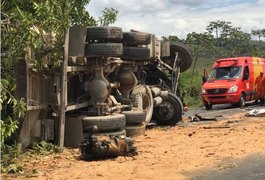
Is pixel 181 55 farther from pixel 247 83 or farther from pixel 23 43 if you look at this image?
pixel 23 43

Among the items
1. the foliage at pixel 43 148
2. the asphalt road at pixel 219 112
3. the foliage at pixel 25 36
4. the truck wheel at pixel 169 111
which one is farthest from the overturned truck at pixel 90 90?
the asphalt road at pixel 219 112

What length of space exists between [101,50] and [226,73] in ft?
45.9

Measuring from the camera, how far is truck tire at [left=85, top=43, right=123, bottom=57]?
35.2 ft

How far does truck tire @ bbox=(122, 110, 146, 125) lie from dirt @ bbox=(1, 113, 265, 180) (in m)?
0.42

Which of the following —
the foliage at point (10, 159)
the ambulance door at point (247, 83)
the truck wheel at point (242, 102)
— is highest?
the ambulance door at point (247, 83)

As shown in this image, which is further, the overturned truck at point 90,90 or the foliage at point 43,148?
the overturned truck at point 90,90

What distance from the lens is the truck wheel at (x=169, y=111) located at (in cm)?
1526

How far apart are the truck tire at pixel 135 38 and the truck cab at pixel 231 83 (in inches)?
423

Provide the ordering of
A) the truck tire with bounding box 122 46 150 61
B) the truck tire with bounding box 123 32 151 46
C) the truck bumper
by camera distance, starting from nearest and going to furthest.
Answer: the truck tire with bounding box 123 32 151 46
the truck tire with bounding box 122 46 150 61
the truck bumper

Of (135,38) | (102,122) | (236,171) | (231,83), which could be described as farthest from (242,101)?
(236,171)

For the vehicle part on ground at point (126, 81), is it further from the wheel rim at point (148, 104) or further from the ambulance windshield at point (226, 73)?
the ambulance windshield at point (226, 73)

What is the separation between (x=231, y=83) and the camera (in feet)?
75.7

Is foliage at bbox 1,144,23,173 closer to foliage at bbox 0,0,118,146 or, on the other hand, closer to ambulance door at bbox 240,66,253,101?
foliage at bbox 0,0,118,146

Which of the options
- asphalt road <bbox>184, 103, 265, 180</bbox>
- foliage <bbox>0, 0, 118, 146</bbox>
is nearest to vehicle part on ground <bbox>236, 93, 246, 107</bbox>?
asphalt road <bbox>184, 103, 265, 180</bbox>
